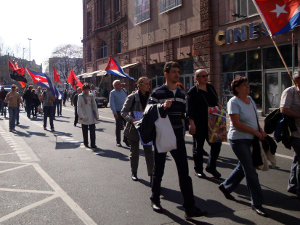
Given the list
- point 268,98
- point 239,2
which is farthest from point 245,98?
point 239,2

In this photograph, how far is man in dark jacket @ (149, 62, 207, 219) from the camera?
157 inches

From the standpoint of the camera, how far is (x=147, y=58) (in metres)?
Result: 26.5

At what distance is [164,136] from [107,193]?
1659 mm

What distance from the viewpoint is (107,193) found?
4.98 meters

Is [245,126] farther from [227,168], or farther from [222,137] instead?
[227,168]

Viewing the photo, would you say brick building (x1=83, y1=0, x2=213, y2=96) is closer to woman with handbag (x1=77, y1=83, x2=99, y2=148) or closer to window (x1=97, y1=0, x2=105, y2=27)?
window (x1=97, y1=0, x2=105, y2=27)

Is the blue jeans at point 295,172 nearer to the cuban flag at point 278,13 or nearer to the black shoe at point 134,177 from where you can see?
the black shoe at point 134,177

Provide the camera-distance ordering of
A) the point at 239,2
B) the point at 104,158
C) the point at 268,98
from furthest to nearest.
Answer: the point at 239,2
the point at 268,98
the point at 104,158

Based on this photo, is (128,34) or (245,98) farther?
(128,34)

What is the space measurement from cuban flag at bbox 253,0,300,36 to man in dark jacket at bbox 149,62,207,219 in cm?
314

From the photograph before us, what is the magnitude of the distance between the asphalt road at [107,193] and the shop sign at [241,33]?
29.8ft

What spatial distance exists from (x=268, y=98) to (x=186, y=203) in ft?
43.4

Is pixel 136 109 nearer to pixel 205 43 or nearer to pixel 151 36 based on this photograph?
pixel 205 43

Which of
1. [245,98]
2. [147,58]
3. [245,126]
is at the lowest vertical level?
[245,126]
